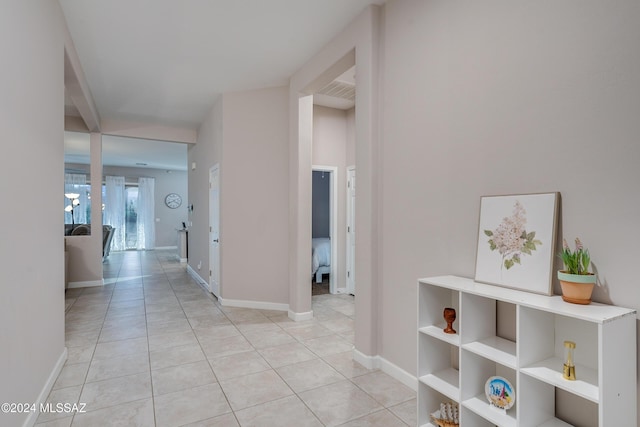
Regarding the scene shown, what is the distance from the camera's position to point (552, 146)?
162cm

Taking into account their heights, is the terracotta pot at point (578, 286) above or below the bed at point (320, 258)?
above


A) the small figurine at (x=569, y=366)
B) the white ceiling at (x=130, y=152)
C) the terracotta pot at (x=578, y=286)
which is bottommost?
the small figurine at (x=569, y=366)

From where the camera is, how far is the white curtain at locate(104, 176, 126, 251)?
A: 1088cm

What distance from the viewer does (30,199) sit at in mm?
2072

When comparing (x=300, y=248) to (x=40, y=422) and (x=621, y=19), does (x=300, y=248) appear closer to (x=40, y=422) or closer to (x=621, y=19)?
(x=40, y=422)

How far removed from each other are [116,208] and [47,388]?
999 centimetres

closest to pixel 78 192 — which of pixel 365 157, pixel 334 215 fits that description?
pixel 334 215

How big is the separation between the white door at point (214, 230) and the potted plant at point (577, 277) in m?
4.34

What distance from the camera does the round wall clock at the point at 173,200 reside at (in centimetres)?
1200

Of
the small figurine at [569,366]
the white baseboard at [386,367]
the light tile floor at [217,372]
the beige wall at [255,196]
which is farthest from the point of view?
the beige wall at [255,196]

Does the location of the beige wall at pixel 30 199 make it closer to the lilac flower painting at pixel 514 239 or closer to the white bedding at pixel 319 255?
the lilac flower painting at pixel 514 239

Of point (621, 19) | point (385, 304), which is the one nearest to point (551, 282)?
point (621, 19)

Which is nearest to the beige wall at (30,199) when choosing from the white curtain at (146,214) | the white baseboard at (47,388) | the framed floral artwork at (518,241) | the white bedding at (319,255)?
the white baseboard at (47,388)

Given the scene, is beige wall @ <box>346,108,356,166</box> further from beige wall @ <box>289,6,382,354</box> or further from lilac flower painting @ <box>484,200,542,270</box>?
lilac flower painting @ <box>484,200,542,270</box>
